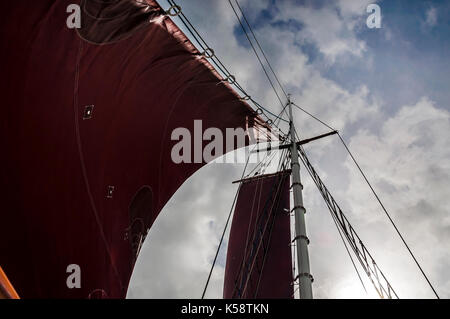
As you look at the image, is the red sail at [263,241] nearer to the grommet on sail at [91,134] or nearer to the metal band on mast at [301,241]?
the metal band on mast at [301,241]

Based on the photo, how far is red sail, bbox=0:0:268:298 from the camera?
2.64 m

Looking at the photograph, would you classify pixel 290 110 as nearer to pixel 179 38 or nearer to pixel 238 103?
pixel 238 103

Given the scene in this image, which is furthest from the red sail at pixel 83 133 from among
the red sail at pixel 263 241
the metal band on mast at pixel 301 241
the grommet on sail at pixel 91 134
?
the red sail at pixel 263 241

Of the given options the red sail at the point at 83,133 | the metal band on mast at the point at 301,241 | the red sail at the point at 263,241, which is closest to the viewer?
the red sail at the point at 83,133

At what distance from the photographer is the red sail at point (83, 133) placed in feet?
8.68

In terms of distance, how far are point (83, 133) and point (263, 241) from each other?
815cm

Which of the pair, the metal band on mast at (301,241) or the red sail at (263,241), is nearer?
the metal band on mast at (301,241)

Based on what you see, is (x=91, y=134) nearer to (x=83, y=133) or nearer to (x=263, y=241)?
(x=83, y=133)

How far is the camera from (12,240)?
2.68 meters

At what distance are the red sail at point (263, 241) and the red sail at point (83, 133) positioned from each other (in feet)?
19.8

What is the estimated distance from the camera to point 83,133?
341 centimetres

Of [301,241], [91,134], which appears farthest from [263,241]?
[91,134]
